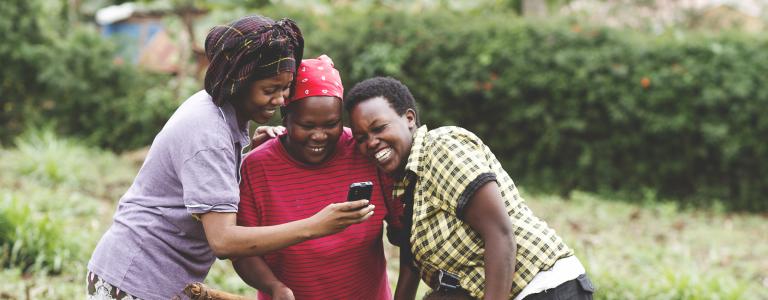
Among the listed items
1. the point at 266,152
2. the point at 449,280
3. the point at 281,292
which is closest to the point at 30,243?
the point at 266,152

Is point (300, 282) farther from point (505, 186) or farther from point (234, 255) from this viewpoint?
point (505, 186)

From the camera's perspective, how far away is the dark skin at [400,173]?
2.41m

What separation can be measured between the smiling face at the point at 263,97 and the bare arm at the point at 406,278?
0.77 meters

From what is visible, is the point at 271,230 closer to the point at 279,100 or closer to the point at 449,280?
the point at 279,100

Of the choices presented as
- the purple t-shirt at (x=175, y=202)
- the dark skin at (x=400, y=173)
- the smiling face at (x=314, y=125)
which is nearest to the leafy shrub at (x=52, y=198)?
the purple t-shirt at (x=175, y=202)

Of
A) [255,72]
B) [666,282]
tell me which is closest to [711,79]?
[666,282]

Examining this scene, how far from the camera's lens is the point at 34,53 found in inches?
481

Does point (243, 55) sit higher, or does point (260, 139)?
point (243, 55)

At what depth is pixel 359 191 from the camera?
2.35 metres

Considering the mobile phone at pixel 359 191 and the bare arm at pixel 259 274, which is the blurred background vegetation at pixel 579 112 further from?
the mobile phone at pixel 359 191

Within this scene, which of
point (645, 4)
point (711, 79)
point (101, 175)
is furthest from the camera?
point (645, 4)

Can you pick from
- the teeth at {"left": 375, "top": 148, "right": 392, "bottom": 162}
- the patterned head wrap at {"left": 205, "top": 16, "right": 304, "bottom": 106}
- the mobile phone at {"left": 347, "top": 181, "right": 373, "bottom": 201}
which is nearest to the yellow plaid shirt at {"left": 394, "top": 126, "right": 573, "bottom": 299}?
the teeth at {"left": 375, "top": 148, "right": 392, "bottom": 162}

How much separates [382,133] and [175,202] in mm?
726

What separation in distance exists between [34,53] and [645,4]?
1121 cm
